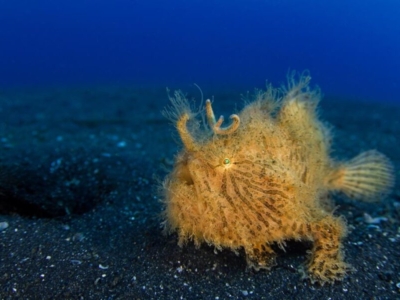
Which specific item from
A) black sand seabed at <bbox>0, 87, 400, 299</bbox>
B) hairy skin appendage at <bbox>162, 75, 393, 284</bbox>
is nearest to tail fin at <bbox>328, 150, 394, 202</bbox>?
black sand seabed at <bbox>0, 87, 400, 299</bbox>

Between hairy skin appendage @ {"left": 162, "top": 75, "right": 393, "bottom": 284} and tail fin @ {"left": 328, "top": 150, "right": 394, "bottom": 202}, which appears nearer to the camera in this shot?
hairy skin appendage @ {"left": 162, "top": 75, "right": 393, "bottom": 284}

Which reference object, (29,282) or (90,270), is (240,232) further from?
(29,282)

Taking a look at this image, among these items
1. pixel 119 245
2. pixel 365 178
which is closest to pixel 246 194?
pixel 119 245

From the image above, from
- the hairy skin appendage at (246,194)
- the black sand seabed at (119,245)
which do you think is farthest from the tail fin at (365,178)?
the hairy skin appendage at (246,194)

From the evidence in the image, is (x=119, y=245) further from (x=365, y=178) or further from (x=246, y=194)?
(x=365, y=178)

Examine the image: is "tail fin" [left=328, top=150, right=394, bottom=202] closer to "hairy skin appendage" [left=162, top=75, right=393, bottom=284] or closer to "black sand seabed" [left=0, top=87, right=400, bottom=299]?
"black sand seabed" [left=0, top=87, right=400, bottom=299]

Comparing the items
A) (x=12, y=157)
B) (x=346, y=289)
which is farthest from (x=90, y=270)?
(x=12, y=157)

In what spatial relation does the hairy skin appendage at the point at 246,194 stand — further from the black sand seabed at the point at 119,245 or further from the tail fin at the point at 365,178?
the tail fin at the point at 365,178
